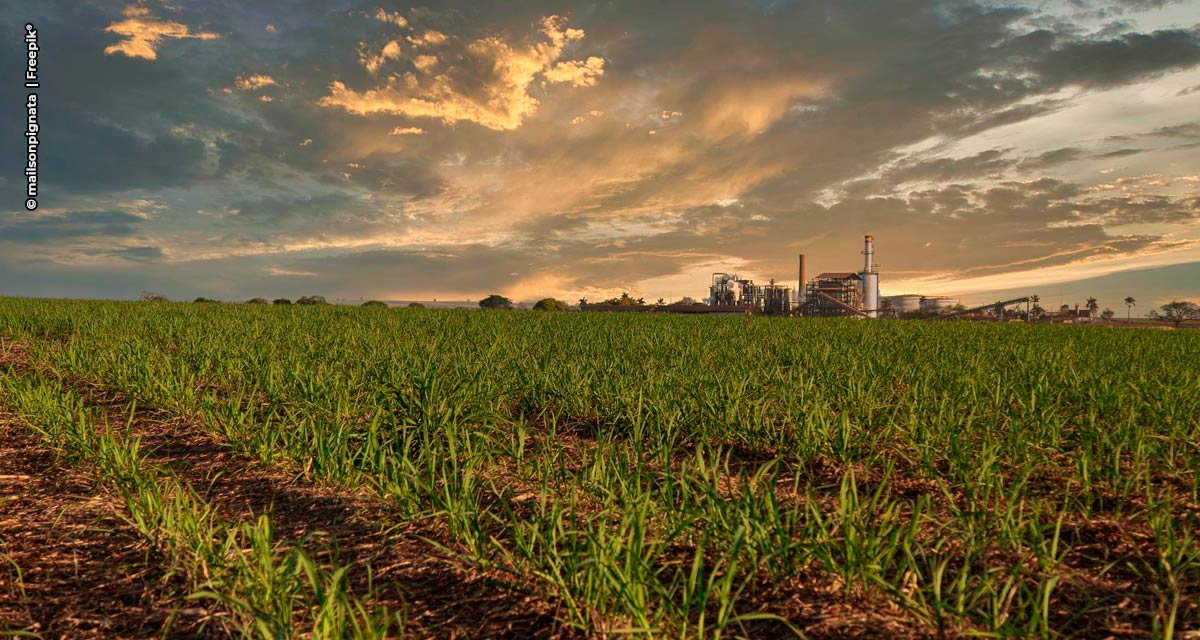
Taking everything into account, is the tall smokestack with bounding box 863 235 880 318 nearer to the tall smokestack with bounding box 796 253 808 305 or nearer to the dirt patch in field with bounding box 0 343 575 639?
the tall smokestack with bounding box 796 253 808 305

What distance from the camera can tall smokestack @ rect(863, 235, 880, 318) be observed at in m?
72.9

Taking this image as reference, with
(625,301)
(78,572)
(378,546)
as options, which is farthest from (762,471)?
(625,301)

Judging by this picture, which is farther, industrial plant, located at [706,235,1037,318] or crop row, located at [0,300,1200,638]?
industrial plant, located at [706,235,1037,318]

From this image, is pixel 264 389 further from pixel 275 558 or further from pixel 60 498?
pixel 275 558

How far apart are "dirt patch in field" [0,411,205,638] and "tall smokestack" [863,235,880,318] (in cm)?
7491

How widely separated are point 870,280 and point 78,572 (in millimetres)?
79708

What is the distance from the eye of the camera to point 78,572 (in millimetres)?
3064

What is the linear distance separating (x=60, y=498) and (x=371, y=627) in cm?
334

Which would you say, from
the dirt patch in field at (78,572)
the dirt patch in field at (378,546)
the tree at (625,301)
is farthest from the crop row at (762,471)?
the tree at (625,301)

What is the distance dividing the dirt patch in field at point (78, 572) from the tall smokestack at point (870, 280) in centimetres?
7491

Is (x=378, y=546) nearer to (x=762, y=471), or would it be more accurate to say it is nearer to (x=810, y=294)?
(x=762, y=471)

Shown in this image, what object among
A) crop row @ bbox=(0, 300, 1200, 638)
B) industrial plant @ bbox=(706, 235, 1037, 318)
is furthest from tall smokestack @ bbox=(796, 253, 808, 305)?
crop row @ bbox=(0, 300, 1200, 638)

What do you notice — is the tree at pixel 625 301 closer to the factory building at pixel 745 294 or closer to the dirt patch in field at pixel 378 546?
the factory building at pixel 745 294

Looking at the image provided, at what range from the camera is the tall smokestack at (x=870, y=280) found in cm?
7288
